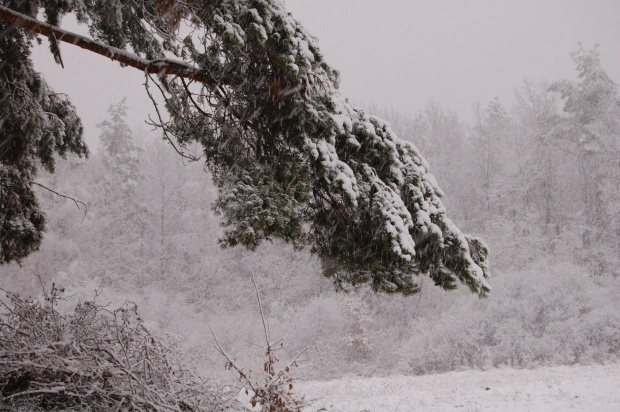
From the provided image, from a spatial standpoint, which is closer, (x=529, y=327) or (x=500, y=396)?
(x=500, y=396)

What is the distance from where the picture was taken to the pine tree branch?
3566mm

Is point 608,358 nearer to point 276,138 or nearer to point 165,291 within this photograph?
point 276,138

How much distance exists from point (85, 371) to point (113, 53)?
8.58 ft

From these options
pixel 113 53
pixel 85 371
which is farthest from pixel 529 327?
pixel 113 53

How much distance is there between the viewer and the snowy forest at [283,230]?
3600 millimetres

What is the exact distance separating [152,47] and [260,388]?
4096 mm

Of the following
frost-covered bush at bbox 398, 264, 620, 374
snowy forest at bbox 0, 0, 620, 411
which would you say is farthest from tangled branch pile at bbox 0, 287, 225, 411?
frost-covered bush at bbox 398, 264, 620, 374

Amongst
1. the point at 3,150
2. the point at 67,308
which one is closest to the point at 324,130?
the point at 3,150

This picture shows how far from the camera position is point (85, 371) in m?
3.06

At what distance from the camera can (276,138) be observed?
428 centimetres

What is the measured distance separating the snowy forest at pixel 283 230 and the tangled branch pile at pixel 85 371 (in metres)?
0.03

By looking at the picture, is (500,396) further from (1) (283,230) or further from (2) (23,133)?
(2) (23,133)

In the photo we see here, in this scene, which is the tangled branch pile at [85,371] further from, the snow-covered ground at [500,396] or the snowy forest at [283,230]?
the snow-covered ground at [500,396]

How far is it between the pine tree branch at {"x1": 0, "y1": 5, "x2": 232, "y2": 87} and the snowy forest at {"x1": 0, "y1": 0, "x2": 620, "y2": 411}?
0.05 m
